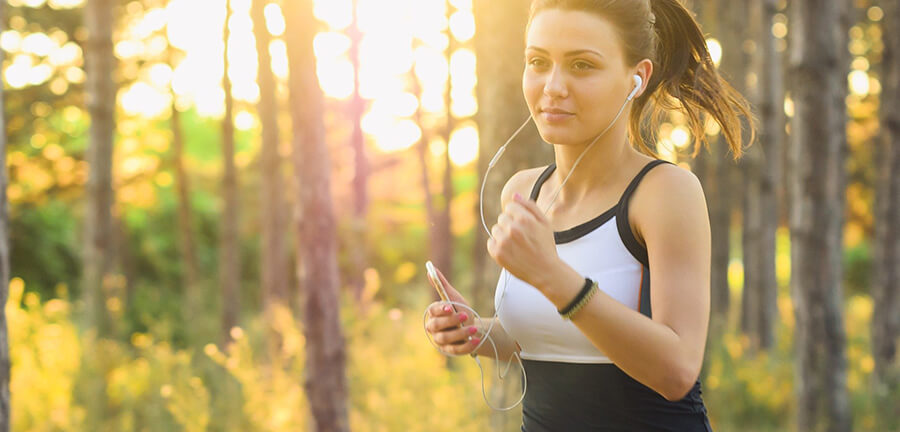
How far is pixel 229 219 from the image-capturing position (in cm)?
1097

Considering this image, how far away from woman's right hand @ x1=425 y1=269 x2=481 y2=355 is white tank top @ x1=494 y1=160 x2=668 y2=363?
4.1 inches

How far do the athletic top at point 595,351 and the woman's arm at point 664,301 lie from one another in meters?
0.07

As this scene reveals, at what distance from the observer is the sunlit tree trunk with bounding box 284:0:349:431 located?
5.55 m

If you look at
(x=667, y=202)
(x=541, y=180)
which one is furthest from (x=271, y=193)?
(x=667, y=202)

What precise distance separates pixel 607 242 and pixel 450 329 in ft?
1.56

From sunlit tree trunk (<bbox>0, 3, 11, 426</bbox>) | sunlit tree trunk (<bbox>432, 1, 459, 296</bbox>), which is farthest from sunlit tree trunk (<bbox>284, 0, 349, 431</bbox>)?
sunlit tree trunk (<bbox>432, 1, 459, 296</bbox>)

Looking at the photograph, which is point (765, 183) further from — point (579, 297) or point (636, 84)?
point (579, 297)

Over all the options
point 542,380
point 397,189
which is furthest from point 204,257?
point 542,380

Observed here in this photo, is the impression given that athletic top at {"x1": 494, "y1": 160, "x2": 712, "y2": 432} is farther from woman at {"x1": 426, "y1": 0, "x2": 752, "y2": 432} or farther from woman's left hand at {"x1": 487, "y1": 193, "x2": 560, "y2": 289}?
woman's left hand at {"x1": 487, "y1": 193, "x2": 560, "y2": 289}

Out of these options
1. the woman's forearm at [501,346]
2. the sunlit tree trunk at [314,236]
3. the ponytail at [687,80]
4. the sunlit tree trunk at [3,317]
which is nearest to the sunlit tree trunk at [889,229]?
the sunlit tree trunk at [314,236]

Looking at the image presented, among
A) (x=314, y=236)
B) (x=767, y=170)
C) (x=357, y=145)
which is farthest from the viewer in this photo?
(x=357, y=145)

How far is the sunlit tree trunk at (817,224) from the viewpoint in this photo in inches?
234

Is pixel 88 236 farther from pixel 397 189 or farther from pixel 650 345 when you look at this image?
pixel 397 189

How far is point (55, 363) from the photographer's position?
7.98 metres
